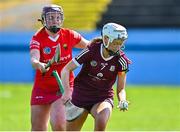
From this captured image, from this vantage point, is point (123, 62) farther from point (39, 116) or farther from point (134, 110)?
point (134, 110)

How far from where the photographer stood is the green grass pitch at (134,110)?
13.7 meters

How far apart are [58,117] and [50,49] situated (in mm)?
874

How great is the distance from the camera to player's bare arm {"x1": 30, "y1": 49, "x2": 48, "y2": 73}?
882 centimetres

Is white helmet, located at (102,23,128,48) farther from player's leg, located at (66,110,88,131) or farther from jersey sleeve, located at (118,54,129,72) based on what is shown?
player's leg, located at (66,110,88,131)

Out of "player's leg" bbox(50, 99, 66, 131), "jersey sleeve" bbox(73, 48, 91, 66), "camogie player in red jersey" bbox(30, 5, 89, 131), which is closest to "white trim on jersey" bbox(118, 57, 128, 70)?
"jersey sleeve" bbox(73, 48, 91, 66)

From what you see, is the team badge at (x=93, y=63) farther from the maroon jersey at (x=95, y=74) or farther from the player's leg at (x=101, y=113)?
the player's leg at (x=101, y=113)

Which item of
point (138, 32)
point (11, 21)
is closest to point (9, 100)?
point (138, 32)

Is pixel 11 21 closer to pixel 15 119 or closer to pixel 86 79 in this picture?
pixel 15 119

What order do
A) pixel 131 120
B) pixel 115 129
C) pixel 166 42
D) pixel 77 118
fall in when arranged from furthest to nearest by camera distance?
1. pixel 166 42
2. pixel 131 120
3. pixel 115 129
4. pixel 77 118

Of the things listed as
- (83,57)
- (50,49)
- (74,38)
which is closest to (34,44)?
(50,49)

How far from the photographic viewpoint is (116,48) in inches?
340

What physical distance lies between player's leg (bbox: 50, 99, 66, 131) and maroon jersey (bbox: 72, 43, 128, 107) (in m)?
0.23

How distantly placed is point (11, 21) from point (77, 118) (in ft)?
59.6

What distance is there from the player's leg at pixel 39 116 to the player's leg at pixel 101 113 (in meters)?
0.90
